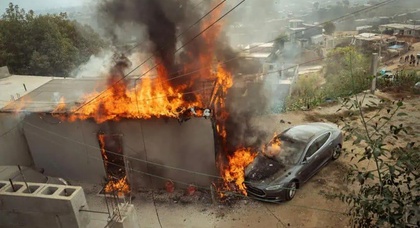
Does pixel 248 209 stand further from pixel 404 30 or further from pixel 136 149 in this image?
pixel 404 30

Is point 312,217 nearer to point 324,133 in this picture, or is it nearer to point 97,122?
point 324,133

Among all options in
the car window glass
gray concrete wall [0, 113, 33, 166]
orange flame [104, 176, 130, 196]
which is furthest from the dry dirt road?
gray concrete wall [0, 113, 33, 166]

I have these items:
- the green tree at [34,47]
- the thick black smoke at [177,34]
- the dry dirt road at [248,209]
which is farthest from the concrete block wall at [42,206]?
the green tree at [34,47]

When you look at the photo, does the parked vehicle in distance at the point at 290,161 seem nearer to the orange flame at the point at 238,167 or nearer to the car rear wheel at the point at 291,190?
the car rear wheel at the point at 291,190

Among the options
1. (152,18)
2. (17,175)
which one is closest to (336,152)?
(152,18)

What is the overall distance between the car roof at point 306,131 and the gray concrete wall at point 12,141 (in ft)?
31.4

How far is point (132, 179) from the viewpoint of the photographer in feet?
36.5

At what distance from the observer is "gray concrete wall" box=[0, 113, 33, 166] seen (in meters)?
11.2

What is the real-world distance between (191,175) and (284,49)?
32.9 metres

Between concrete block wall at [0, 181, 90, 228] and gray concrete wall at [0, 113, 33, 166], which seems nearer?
concrete block wall at [0, 181, 90, 228]

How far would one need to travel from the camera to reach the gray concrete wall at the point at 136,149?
10.2 meters

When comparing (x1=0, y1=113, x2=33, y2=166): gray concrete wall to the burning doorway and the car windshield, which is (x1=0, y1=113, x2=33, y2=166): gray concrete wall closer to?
the burning doorway

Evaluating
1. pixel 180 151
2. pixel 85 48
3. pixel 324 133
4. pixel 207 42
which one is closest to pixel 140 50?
pixel 207 42

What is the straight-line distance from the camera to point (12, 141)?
1140 centimetres
